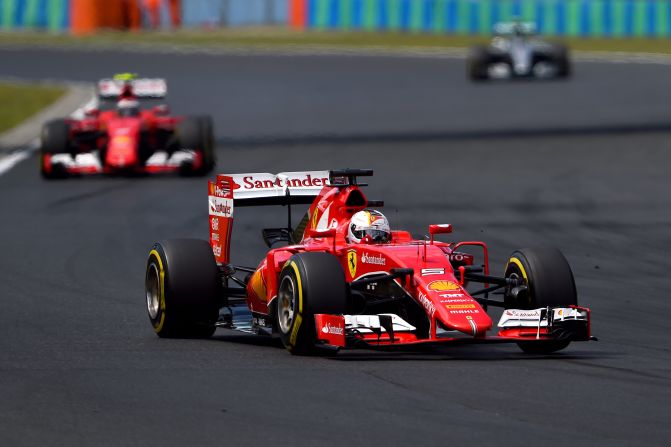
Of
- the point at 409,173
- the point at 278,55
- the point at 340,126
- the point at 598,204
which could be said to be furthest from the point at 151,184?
the point at 278,55

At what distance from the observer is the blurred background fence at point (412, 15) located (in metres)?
65.9

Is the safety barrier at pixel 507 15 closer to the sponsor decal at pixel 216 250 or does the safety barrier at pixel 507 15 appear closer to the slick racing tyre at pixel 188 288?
the sponsor decal at pixel 216 250

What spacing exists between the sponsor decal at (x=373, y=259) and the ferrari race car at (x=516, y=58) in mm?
36325

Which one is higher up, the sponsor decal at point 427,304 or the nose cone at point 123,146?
the sponsor decal at point 427,304

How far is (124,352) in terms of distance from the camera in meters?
11.2

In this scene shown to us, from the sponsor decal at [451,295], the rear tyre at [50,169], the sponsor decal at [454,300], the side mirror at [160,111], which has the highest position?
the sponsor decal at [451,295]

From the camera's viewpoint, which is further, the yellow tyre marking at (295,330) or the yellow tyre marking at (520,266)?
the yellow tyre marking at (520,266)

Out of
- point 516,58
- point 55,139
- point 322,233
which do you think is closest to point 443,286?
point 322,233

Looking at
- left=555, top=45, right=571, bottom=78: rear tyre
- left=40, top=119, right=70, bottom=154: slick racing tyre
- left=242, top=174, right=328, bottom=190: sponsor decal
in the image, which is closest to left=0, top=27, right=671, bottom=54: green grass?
left=555, top=45, right=571, bottom=78: rear tyre

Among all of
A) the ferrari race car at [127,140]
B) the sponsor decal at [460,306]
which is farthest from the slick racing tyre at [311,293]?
the ferrari race car at [127,140]

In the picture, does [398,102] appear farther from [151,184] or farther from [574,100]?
[151,184]

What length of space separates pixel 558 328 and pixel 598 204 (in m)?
11.1

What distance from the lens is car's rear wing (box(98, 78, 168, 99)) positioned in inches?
977

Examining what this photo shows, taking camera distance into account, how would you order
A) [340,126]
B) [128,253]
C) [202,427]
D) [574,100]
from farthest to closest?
[574,100]
[340,126]
[128,253]
[202,427]
